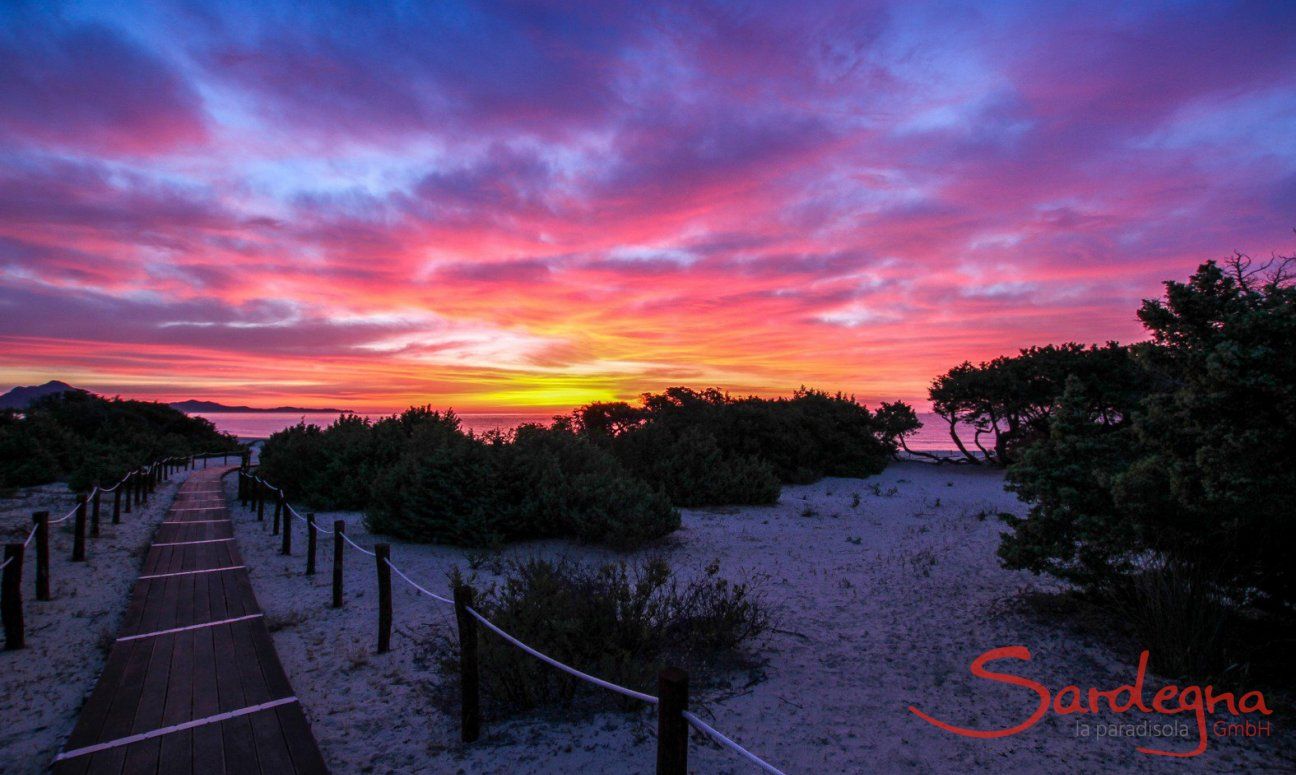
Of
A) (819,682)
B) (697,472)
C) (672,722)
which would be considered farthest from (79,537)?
(697,472)

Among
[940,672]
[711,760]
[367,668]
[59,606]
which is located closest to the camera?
[711,760]

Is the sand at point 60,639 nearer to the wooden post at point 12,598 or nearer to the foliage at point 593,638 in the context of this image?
the wooden post at point 12,598

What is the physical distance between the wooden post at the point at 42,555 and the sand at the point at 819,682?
98.5 inches

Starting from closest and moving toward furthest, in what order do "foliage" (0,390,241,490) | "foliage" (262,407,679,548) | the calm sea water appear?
"foliage" (262,407,679,548)
"foliage" (0,390,241,490)
the calm sea water

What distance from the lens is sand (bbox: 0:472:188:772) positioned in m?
4.62

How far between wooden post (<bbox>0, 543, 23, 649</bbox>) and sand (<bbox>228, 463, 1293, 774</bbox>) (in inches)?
92.9

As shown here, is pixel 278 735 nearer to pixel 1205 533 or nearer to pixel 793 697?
pixel 793 697

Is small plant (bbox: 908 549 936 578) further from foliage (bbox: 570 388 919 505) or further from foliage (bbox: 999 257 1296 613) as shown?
foliage (bbox: 570 388 919 505)

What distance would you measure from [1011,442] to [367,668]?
967 inches

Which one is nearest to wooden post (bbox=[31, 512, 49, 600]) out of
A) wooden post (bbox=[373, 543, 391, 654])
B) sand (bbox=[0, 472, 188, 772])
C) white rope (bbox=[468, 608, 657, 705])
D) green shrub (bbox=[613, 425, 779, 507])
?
sand (bbox=[0, 472, 188, 772])

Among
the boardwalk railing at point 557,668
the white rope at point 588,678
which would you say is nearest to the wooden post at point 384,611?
the boardwalk railing at point 557,668

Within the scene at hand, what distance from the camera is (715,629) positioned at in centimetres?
582

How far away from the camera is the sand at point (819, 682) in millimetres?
4156

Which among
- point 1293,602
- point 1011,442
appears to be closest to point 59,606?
point 1293,602
